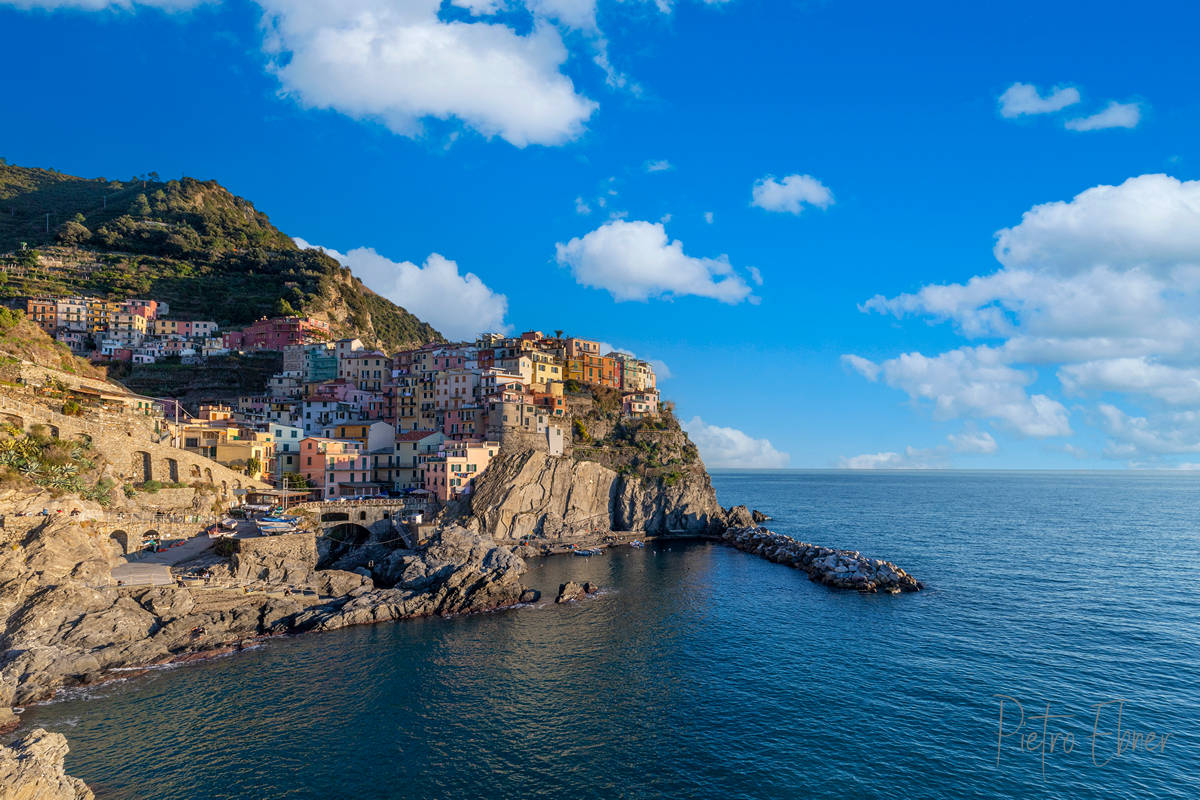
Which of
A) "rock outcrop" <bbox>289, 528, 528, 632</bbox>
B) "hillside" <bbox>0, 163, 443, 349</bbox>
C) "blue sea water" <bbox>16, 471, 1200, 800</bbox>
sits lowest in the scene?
"blue sea water" <bbox>16, 471, 1200, 800</bbox>

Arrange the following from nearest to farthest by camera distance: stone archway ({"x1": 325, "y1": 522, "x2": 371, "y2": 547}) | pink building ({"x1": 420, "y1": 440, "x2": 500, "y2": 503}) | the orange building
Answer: stone archway ({"x1": 325, "y1": 522, "x2": 371, "y2": 547}), pink building ({"x1": 420, "y1": 440, "x2": 500, "y2": 503}), the orange building

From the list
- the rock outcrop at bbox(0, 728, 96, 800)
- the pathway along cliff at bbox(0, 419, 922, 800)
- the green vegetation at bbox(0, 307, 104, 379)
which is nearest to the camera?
the rock outcrop at bbox(0, 728, 96, 800)

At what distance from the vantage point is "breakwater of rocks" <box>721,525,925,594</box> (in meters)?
57.5

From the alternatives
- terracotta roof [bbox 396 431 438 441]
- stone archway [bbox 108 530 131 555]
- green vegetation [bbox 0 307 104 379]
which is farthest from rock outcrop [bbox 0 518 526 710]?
green vegetation [bbox 0 307 104 379]

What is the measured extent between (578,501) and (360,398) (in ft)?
139

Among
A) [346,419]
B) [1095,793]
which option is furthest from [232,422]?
[1095,793]

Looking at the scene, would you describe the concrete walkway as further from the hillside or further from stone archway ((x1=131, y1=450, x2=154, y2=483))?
the hillside

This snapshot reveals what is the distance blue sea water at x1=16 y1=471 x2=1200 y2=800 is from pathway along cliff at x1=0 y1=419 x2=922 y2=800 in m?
2.57

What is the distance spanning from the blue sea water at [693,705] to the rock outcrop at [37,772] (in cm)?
384

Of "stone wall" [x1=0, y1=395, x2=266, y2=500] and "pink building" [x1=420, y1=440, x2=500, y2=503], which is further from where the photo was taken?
"pink building" [x1=420, y1=440, x2=500, y2=503]

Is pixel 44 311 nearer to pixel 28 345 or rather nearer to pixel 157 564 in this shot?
pixel 28 345

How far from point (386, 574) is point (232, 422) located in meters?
39.0

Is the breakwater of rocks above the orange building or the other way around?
the other way around

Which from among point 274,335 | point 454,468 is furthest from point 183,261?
point 454,468
